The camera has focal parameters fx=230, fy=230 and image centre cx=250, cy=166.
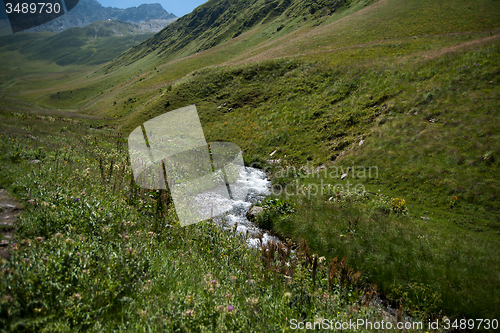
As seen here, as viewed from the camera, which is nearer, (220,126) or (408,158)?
(408,158)

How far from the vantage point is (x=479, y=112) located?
515 inches

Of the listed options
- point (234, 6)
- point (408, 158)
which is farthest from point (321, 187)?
point (234, 6)

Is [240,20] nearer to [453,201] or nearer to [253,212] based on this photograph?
[253,212]

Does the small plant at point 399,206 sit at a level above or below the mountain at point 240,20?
below

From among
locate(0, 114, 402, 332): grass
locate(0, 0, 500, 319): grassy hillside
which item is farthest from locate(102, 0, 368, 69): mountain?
locate(0, 114, 402, 332): grass

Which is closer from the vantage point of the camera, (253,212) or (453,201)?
(453,201)

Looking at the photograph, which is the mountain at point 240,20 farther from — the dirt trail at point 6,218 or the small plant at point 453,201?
the dirt trail at point 6,218

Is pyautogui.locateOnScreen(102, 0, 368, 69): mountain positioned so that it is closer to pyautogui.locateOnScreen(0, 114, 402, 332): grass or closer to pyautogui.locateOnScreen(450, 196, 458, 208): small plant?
pyautogui.locateOnScreen(450, 196, 458, 208): small plant

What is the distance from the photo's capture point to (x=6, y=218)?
15.8 ft

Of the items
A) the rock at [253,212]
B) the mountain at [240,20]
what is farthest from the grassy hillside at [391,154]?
the mountain at [240,20]

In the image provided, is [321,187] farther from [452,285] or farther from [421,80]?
[421,80]

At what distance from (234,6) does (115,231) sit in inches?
9088

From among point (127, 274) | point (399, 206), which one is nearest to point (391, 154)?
point (399, 206)

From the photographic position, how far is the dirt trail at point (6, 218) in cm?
397
